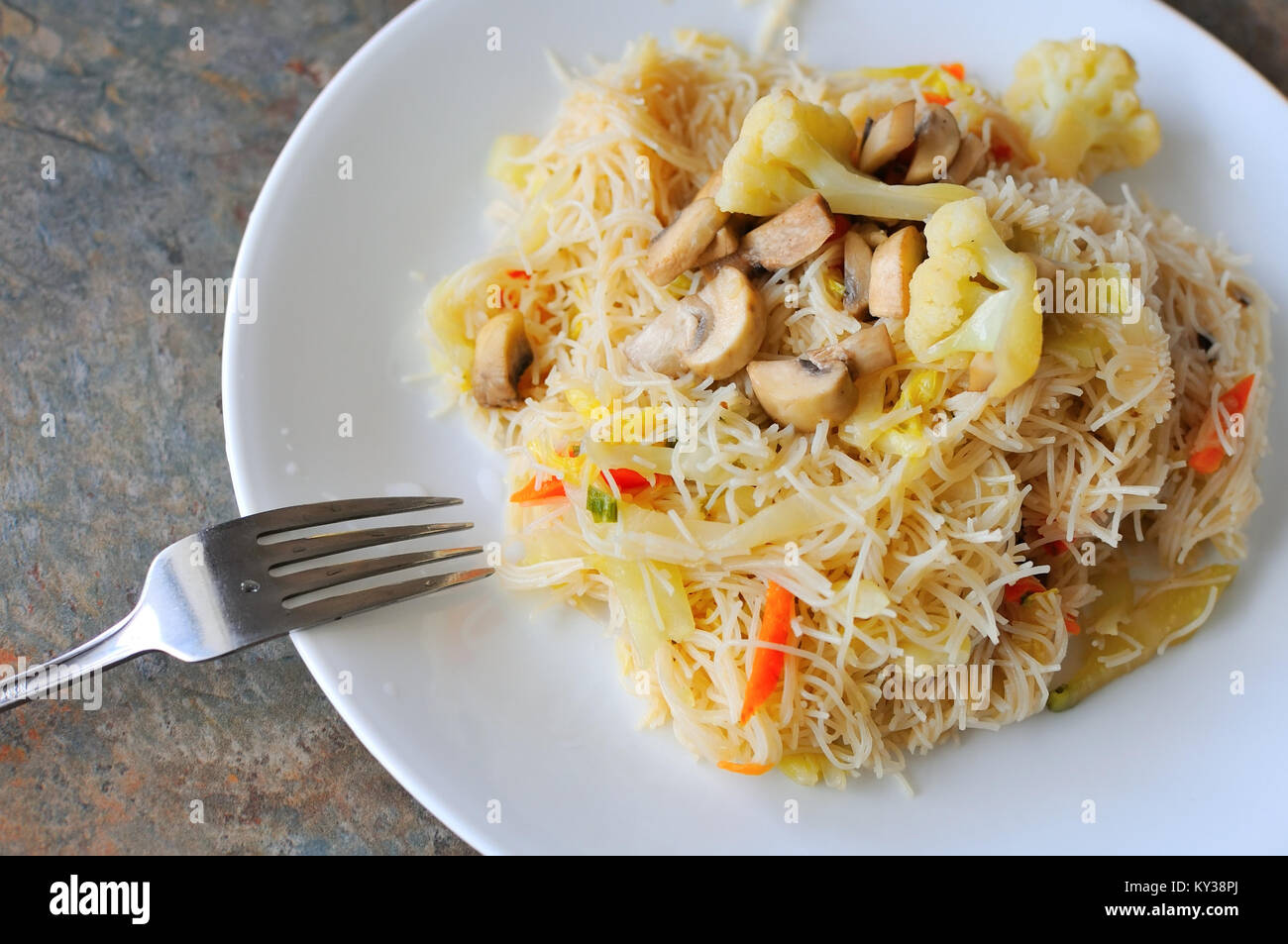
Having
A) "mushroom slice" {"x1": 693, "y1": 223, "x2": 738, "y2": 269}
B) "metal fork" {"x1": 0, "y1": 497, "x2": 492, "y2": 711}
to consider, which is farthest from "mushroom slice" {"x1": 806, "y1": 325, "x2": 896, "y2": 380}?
"metal fork" {"x1": 0, "y1": 497, "x2": 492, "y2": 711}

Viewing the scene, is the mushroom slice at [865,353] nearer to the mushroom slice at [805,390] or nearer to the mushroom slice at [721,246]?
the mushroom slice at [805,390]

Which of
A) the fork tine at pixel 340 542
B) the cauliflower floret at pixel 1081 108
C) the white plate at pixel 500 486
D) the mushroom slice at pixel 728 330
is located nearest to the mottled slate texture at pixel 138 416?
the white plate at pixel 500 486

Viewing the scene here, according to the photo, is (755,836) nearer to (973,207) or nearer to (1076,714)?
(1076,714)

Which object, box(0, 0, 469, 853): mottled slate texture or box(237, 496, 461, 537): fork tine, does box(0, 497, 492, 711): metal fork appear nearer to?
box(237, 496, 461, 537): fork tine

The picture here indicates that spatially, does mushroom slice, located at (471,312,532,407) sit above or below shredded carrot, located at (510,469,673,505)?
above

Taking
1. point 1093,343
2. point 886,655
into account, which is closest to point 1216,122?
point 1093,343

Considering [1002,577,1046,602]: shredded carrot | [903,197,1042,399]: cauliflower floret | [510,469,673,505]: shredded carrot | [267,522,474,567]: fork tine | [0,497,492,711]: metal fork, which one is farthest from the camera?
[1002,577,1046,602]: shredded carrot

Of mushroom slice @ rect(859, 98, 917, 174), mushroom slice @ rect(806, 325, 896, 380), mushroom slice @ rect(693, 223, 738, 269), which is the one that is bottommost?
mushroom slice @ rect(806, 325, 896, 380)
